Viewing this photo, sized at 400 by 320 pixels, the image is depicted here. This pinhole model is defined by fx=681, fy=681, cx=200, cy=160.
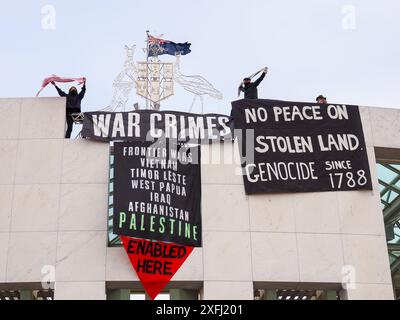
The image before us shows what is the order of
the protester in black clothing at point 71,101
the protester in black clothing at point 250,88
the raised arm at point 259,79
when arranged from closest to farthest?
the protester in black clothing at point 71,101 < the raised arm at point 259,79 < the protester in black clothing at point 250,88

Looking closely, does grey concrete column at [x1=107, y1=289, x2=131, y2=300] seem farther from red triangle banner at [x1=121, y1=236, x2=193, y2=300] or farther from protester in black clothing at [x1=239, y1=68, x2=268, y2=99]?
protester in black clothing at [x1=239, y1=68, x2=268, y2=99]

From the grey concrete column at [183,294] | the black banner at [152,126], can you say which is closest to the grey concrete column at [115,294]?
the grey concrete column at [183,294]

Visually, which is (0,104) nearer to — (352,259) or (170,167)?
(170,167)

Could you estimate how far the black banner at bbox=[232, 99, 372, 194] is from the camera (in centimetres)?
1884

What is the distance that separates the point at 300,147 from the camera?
19.2m

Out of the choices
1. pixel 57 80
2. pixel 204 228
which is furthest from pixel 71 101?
pixel 204 228

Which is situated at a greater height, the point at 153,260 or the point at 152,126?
the point at 152,126

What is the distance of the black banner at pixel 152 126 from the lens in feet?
61.7

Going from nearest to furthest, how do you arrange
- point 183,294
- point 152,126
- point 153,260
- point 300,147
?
point 153,260, point 183,294, point 152,126, point 300,147

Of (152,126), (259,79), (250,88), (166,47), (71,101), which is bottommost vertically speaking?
(152,126)

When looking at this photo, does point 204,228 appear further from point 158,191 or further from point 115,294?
point 115,294

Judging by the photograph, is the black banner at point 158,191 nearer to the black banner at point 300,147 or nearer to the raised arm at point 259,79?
the black banner at point 300,147

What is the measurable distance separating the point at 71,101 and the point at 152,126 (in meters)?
2.50

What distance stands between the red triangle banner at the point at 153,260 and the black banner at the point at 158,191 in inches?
8.6
